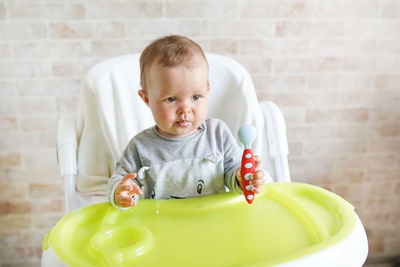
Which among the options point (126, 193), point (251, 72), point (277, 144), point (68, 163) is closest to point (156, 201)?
point (126, 193)

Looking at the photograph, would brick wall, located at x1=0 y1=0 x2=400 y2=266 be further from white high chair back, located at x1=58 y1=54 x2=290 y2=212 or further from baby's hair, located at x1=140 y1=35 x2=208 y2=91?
baby's hair, located at x1=140 y1=35 x2=208 y2=91

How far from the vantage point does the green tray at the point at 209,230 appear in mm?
688

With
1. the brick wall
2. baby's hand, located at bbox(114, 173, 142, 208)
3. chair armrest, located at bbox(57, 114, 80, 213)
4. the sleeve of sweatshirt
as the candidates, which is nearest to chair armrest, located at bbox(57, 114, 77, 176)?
chair armrest, located at bbox(57, 114, 80, 213)

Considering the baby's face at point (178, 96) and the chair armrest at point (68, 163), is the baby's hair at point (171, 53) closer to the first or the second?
the baby's face at point (178, 96)

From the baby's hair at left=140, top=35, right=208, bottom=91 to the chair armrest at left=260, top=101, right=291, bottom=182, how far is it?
40 centimetres

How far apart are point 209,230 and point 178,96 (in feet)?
0.98

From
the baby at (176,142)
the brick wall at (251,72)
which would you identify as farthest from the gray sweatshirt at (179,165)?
the brick wall at (251,72)

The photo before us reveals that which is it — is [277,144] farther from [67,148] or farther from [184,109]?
[67,148]

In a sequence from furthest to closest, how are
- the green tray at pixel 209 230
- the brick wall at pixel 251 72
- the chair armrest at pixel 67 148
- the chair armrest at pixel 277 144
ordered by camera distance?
the brick wall at pixel 251 72 < the chair armrest at pixel 277 144 < the chair armrest at pixel 67 148 < the green tray at pixel 209 230

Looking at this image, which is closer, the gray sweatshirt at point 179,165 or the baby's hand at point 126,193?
the baby's hand at point 126,193

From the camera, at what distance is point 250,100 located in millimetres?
Result: 1202

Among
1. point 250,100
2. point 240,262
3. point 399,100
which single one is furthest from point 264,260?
point 399,100

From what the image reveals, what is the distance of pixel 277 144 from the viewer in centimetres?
118

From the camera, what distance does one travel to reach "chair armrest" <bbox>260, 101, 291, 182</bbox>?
118 centimetres
